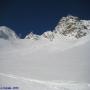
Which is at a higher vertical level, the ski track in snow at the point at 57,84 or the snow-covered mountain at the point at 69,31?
the snow-covered mountain at the point at 69,31

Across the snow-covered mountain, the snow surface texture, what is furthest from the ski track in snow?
the snow-covered mountain

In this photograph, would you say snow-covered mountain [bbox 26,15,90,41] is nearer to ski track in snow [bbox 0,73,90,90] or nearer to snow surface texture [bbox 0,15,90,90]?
Answer: snow surface texture [bbox 0,15,90,90]

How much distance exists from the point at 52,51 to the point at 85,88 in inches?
43.5

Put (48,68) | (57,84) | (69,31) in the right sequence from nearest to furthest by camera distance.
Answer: (57,84) → (48,68) → (69,31)

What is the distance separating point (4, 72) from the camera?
3.00 metres

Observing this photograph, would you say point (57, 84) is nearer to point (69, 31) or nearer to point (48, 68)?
point (48, 68)

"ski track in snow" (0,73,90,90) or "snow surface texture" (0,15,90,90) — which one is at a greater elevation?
"snow surface texture" (0,15,90,90)

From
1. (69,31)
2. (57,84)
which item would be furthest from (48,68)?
(69,31)

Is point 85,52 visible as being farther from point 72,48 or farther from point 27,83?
point 27,83

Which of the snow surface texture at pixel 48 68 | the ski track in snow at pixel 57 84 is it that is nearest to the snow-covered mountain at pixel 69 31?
the snow surface texture at pixel 48 68

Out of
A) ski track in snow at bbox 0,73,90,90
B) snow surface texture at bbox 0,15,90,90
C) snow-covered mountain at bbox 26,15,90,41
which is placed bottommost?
ski track in snow at bbox 0,73,90,90

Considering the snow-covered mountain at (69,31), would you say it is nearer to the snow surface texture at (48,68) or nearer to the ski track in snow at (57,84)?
the snow surface texture at (48,68)

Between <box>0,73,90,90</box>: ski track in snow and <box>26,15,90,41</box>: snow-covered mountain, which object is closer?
<box>0,73,90,90</box>: ski track in snow

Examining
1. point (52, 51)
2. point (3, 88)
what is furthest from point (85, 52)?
point (3, 88)
